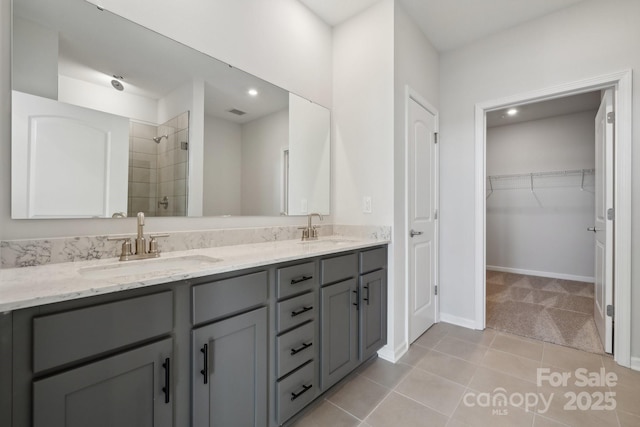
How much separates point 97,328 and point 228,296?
1.35 ft

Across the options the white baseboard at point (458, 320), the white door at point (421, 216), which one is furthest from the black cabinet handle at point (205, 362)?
the white baseboard at point (458, 320)

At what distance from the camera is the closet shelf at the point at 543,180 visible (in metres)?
4.15

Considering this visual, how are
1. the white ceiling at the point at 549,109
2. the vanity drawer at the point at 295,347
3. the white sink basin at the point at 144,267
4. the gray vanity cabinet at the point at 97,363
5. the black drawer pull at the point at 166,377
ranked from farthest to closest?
the white ceiling at the point at 549,109 < the vanity drawer at the point at 295,347 < the white sink basin at the point at 144,267 < the black drawer pull at the point at 166,377 < the gray vanity cabinet at the point at 97,363

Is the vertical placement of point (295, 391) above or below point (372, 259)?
below

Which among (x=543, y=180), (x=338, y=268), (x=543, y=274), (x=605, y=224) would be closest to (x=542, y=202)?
(x=543, y=180)

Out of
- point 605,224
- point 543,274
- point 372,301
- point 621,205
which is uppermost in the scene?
point 621,205

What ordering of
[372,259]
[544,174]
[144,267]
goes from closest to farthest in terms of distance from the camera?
[144,267] < [372,259] < [544,174]

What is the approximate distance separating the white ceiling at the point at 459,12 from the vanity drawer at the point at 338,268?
2025 mm

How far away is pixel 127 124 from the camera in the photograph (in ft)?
4.42

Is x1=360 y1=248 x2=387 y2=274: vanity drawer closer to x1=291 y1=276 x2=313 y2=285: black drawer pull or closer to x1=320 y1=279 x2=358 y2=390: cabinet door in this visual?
x1=320 y1=279 x2=358 y2=390: cabinet door

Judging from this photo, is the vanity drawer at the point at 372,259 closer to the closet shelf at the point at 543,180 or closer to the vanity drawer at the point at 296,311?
the vanity drawer at the point at 296,311

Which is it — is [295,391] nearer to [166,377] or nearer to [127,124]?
[166,377]

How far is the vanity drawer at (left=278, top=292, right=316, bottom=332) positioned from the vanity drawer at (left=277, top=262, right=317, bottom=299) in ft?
0.13

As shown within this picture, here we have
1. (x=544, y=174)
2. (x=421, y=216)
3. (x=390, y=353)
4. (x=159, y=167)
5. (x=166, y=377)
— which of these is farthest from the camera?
(x=544, y=174)
